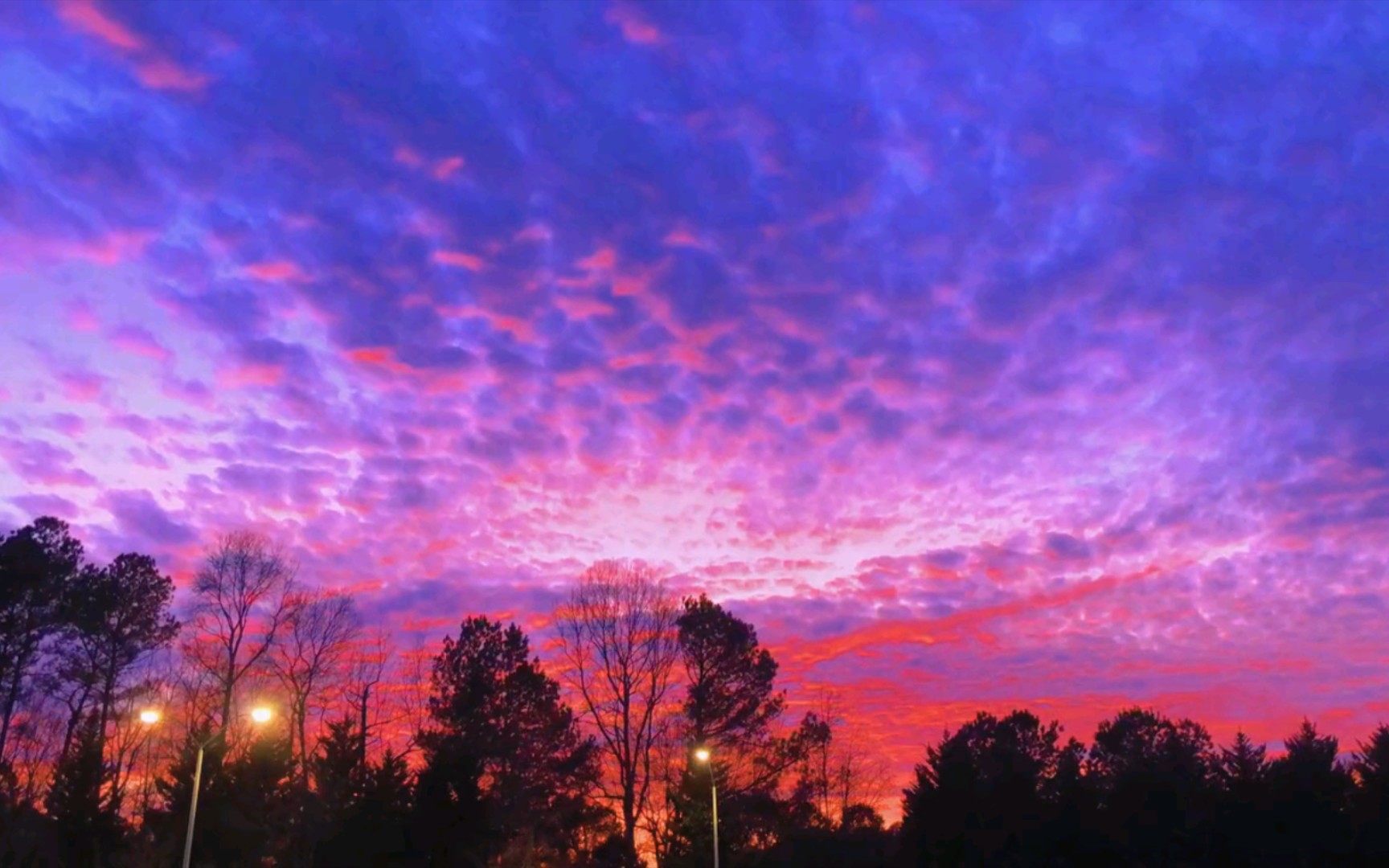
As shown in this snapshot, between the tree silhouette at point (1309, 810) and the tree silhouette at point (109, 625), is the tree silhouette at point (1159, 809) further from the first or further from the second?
the tree silhouette at point (109, 625)

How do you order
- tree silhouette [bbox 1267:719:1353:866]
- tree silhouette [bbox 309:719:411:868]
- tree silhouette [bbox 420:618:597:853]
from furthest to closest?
tree silhouette [bbox 420:618:597:853], tree silhouette [bbox 1267:719:1353:866], tree silhouette [bbox 309:719:411:868]

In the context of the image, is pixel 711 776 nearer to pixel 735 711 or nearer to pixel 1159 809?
pixel 735 711

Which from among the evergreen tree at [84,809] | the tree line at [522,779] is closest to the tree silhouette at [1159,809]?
the tree line at [522,779]

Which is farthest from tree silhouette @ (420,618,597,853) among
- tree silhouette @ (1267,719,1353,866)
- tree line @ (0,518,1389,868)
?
tree silhouette @ (1267,719,1353,866)

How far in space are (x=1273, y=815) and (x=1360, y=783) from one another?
159 inches

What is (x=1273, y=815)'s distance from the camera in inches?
1710

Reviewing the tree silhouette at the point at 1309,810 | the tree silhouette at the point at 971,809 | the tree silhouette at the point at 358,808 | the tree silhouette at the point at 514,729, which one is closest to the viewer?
the tree silhouette at the point at 358,808

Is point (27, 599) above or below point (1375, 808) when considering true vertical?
above

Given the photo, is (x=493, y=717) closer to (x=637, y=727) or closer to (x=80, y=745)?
(x=637, y=727)

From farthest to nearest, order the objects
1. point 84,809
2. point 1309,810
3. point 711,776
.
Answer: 1. point 711,776
2. point 1309,810
3. point 84,809

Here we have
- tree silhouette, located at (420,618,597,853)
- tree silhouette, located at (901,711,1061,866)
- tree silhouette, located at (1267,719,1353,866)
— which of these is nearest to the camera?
tree silhouette, located at (1267,719,1353,866)

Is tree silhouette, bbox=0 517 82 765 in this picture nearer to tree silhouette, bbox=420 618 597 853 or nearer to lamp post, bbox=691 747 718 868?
tree silhouette, bbox=420 618 597 853

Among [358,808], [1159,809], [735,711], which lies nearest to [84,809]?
[358,808]

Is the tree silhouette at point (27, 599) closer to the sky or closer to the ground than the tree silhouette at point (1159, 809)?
closer to the sky
